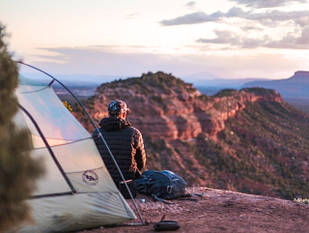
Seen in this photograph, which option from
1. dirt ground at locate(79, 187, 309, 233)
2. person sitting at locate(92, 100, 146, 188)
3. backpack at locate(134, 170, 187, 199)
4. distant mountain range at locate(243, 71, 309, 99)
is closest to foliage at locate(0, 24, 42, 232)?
dirt ground at locate(79, 187, 309, 233)

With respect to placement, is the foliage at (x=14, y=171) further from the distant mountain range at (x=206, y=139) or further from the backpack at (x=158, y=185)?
the distant mountain range at (x=206, y=139)

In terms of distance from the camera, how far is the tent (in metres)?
5.49

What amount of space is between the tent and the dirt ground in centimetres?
29

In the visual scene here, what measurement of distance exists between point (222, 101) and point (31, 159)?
4417 cm

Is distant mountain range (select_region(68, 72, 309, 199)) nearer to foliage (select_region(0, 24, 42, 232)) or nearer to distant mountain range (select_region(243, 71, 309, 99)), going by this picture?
foliage (select_region(0, 24, 42, 232))

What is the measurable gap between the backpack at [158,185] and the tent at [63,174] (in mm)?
1634

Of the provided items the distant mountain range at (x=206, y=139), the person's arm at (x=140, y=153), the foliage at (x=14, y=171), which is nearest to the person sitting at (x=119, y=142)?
the person's arm at (x=140, y=153)

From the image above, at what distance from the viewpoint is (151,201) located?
24.8ft

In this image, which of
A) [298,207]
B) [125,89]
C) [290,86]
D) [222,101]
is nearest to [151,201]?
[298,207]

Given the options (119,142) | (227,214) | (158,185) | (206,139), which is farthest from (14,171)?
(206,139)

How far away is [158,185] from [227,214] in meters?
1.40

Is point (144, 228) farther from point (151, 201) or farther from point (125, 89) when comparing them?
point (125, 89)

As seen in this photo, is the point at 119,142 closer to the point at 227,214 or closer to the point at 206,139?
the point at 227,214

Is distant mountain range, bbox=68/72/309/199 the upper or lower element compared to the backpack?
lower
